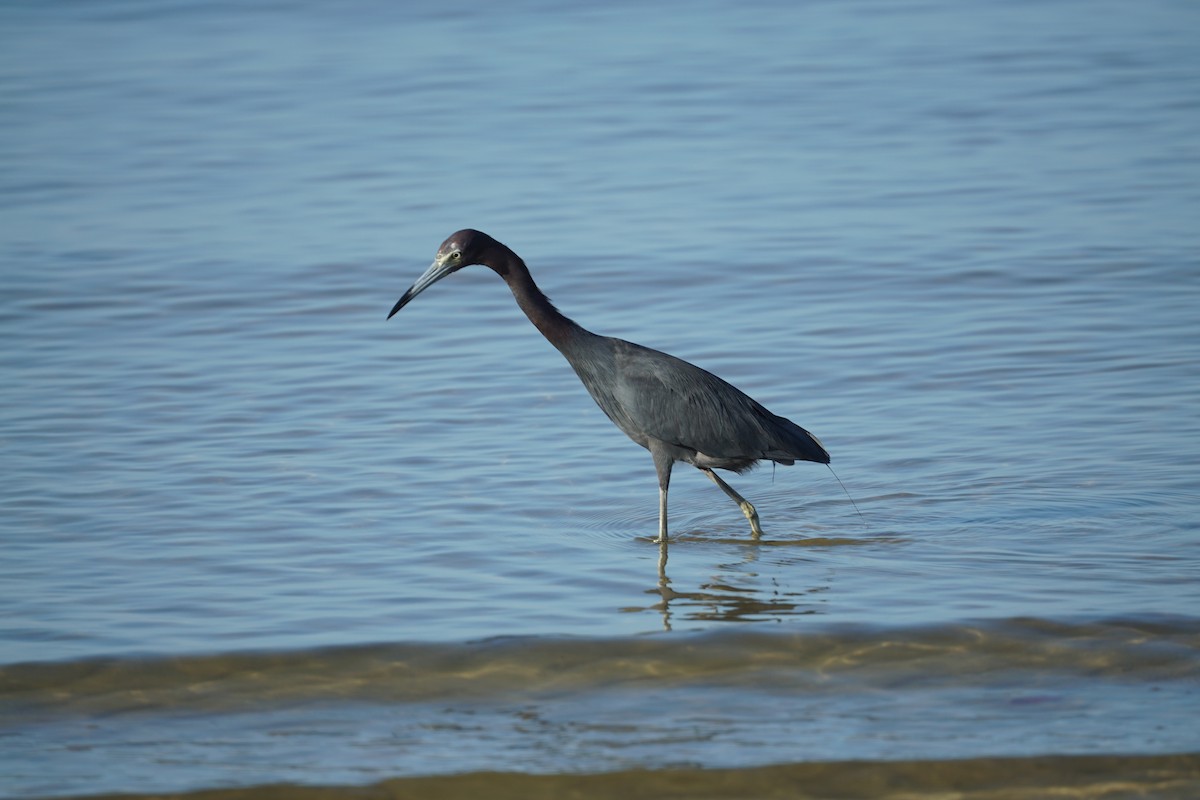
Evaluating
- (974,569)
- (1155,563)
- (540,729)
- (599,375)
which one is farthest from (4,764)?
(1155,563)

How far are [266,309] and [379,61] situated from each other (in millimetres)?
9736

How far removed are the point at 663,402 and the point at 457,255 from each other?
1.23m

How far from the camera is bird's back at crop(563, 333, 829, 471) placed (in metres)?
7.68

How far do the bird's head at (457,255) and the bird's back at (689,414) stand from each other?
2.25 feet

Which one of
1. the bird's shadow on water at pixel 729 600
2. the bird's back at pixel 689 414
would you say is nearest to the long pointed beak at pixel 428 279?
the bird's back at pixel 689 414

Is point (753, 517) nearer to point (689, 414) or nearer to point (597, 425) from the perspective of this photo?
point (689, 414)

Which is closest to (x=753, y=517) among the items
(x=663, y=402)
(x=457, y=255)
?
(x=663, y=402)

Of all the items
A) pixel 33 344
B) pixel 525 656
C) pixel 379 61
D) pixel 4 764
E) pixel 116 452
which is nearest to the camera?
pixel 4 764

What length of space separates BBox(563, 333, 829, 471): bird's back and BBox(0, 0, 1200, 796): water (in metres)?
0.41

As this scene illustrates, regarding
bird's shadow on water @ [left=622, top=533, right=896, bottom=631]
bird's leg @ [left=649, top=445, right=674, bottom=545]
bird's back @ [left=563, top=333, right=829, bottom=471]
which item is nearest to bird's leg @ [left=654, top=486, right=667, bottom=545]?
Result: bird's leg @ [left=649, top=445, right=674, bottom=545]

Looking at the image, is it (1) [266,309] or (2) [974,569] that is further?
(1) [266,309]

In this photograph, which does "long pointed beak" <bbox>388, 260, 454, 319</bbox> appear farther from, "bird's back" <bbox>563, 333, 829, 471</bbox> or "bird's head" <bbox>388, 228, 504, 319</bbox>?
"bird's back" <bbox>563, 333, 829, 471</bbox>

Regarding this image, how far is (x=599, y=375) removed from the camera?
7.85m

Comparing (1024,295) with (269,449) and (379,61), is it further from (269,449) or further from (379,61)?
(379,61)
